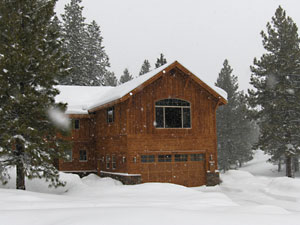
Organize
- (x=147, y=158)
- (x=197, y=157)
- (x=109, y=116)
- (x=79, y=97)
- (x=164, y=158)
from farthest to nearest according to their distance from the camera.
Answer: (x=79, y=97)
(x=109, y=116)
(x=197, y=157)
(x=164, y=158)
(x=147, y=158)

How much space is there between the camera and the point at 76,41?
4575 centimetres

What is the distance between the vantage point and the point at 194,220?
26.5 ft

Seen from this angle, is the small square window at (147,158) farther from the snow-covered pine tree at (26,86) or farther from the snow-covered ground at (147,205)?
the snow-covered pine tree at (26,86)

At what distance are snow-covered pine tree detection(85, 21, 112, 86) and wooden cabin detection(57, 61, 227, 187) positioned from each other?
71.4ft

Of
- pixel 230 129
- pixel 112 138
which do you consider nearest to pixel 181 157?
pixel 112 138

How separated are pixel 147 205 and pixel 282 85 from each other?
69.7 ft

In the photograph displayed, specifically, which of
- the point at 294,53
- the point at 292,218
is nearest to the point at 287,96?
the point at 294,53

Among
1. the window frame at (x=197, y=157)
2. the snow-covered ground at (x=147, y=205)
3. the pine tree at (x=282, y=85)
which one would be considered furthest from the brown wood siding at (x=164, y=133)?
the pine tree at (x=282, y=85)

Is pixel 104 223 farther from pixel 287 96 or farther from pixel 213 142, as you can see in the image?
pixel 287 96

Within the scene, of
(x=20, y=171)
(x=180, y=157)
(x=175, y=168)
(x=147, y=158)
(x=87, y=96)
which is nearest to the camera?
(x=20, y=171)

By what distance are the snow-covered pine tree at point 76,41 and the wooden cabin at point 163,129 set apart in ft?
64.8

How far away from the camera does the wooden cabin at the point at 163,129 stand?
70.2ft

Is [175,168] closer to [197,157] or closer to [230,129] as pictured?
[197,157]

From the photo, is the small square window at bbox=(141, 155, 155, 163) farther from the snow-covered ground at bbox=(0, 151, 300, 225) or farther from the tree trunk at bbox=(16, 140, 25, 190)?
the tree trunk at bbox=(16, 140, 25, 190)
